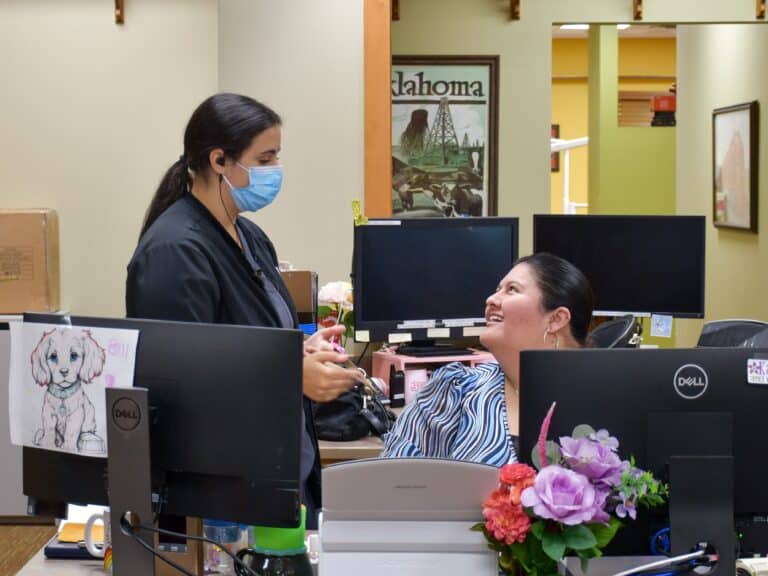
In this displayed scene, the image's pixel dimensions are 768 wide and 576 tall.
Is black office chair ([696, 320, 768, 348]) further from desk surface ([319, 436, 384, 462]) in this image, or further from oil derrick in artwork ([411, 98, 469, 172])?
oil derrick in artwork ([411, 98, 469, 172])

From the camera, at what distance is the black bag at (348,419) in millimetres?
3373

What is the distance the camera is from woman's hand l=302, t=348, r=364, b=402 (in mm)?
2117

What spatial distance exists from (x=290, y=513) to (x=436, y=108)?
16.0 ft


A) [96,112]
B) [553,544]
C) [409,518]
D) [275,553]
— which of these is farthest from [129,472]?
[96,112]

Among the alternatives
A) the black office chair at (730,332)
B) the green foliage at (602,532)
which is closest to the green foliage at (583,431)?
the green foliage at (602,532)

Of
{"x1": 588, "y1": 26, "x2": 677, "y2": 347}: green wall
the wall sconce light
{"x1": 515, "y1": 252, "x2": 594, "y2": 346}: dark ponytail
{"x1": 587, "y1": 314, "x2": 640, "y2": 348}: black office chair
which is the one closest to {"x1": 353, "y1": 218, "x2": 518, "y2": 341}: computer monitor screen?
{"x1": 587, "y1": 314, "x2": 640, "y2": 348}: black office chair

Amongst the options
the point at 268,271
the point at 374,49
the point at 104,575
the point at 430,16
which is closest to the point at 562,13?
the point at 430,16

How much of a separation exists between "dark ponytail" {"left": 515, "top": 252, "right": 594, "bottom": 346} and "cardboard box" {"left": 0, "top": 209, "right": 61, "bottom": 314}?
8.26 ft

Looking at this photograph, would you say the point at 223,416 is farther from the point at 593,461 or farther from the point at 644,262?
the point at 644,262

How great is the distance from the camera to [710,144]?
24.1 feet

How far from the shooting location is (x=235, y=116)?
268 centimetres

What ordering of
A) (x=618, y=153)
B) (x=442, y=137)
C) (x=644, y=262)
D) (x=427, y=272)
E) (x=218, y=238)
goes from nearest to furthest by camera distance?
(x=218, y=238)
(x=427, y=272)
(x=644, y=262)
(x=442, y=137)
(x=618, y=153)

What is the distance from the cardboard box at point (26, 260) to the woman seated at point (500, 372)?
237 centimetres

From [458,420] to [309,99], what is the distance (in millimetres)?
2129
